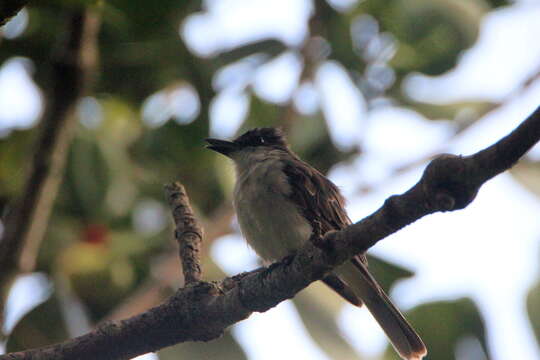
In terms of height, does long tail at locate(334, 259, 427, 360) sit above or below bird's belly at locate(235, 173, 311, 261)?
below

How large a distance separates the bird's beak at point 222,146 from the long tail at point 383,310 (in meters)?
1.21

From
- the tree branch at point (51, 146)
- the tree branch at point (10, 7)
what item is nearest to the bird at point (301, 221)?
the tree branch at point (51, 146)

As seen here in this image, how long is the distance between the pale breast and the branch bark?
1.11 metres

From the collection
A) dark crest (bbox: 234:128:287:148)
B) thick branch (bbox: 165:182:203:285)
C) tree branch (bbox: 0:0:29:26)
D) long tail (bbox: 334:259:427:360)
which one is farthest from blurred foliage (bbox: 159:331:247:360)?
tree branch (bbox: 0:0:29:26)

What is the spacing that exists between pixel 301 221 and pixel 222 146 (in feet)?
3.79

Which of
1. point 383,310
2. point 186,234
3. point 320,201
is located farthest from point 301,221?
point 186,234

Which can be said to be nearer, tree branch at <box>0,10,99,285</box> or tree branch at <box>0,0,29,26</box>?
tree branch at <box>0,0,29,26</box>

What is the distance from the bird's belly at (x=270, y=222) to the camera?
15.1ft

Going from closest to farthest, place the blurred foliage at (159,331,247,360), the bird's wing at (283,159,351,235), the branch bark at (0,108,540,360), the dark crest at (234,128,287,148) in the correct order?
the branch bark at (0,108,540,360)
the blurred foliage at (159,331,247,360)
the bird's wing at (283,159,351,235)
the dark crest at (234,128,287,148)

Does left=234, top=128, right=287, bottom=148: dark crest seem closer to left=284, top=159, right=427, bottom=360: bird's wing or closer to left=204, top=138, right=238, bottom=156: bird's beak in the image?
left=204, top=138, right=238, bottom=156: bird's beak

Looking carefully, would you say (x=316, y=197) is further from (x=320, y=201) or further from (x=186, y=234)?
(x=186, y=234)

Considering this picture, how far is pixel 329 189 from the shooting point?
4.85 m

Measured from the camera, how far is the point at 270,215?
15.3 feet

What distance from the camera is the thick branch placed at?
342 centimetres
